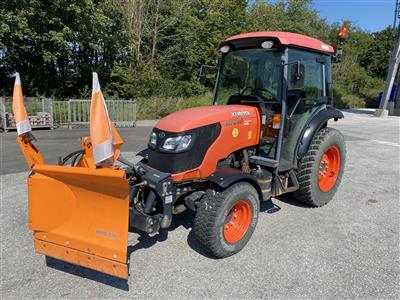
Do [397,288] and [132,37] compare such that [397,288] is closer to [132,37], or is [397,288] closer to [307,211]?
[307,211]

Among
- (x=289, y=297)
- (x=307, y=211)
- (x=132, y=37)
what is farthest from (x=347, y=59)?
(x=289, y=297)

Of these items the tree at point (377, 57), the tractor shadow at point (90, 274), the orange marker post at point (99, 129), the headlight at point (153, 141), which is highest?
the tree at point (377, 57)

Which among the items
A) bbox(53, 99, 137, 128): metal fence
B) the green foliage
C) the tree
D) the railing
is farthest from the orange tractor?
the tree

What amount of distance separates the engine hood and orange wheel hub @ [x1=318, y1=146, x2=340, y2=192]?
160cm

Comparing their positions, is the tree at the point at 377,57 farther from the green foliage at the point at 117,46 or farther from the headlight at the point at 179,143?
the headlight at the point at 179,143

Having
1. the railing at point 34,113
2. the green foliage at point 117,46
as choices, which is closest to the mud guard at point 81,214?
the railing at point 34,113

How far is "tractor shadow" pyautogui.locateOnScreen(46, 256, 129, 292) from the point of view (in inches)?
110

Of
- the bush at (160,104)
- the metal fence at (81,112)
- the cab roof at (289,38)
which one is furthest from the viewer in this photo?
the bush at (160,104)

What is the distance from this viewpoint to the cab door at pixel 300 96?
3.77m

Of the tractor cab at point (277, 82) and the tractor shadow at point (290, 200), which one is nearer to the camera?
the tractor cab at point (277, 82)

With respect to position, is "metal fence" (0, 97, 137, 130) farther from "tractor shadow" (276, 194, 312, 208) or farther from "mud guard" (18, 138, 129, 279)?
"mud guard" (18, 138, 129, 279)

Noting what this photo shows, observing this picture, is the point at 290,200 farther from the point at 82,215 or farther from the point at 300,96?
the point at 82,215

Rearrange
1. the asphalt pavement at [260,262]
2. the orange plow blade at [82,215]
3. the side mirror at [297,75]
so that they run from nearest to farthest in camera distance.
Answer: the orange plow blade at [82,215] → the asphalt pavement at [260,262] → the side mirror at [297,75]

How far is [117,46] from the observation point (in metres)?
16.0
